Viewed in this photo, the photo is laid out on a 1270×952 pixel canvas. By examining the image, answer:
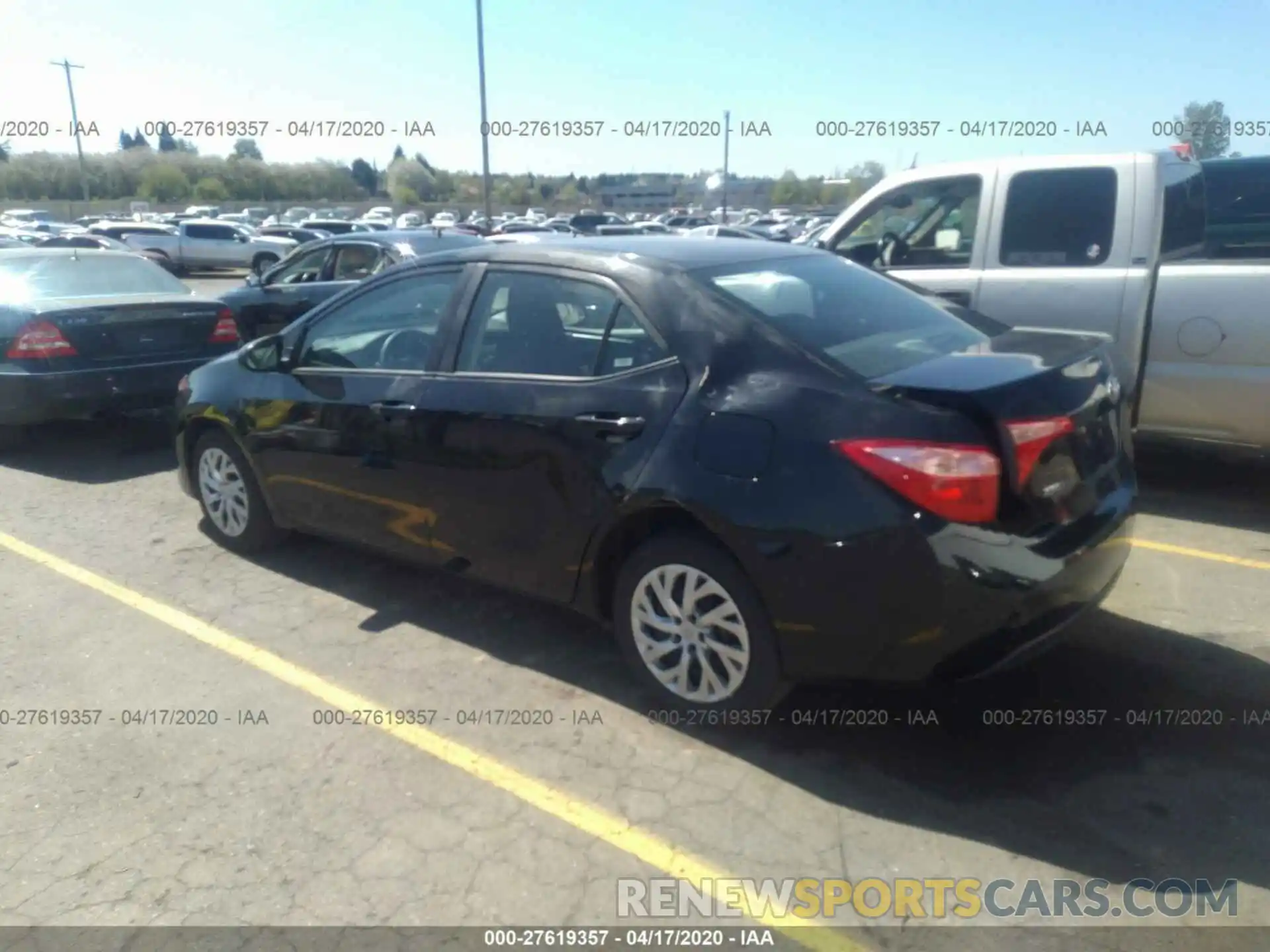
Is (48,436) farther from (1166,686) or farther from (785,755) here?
(1166,686)

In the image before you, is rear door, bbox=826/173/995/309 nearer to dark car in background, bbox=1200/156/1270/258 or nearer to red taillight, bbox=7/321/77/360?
dark car in background, bbox=1200/156/1270/258

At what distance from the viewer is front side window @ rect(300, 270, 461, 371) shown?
4.34m

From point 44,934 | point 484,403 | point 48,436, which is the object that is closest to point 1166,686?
point 484,403

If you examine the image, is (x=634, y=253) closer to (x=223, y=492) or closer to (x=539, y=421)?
(x=539, y=421)

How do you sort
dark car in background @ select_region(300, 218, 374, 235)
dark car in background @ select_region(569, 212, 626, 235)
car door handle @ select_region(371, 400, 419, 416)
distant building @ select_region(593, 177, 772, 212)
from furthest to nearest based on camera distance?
distant building @ select_region(593, 177, 772, 212) → dark car in background @ select_region(569, 212, 626, 235) → dark car in background @ select_region(300, 218, 374, 235) → car door handle @ select_region(371, 400, 419, 416)

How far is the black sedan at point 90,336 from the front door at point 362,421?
3031mm

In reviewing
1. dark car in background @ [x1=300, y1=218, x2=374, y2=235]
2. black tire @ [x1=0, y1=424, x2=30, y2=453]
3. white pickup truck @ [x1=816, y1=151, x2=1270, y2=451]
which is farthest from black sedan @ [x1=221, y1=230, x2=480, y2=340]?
dark car in background @ [x1=300, y1=218, x2=374, y2=235]

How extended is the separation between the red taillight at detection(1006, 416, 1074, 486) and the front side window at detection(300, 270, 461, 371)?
2318 millimetres

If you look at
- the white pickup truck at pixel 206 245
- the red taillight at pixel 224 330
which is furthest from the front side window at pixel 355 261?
the white pickup truck at pixel 206 245

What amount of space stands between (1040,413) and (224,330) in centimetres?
685

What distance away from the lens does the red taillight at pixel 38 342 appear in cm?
718

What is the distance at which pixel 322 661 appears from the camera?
13.9ft

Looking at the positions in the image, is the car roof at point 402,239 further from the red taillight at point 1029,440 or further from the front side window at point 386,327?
the red taillight at point 1029,440

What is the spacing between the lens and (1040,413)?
3.13 meters
